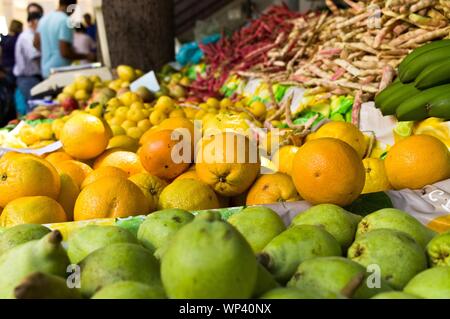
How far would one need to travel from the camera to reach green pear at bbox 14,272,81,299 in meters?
0.75

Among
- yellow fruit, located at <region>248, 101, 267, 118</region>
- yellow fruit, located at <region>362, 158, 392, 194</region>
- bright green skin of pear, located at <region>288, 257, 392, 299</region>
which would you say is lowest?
yellow fruit, located at <region>248, 101, 267, 118</region>

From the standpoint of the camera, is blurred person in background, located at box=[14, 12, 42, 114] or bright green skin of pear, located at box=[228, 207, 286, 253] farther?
blurred person in background, located at box=[14, 12, 42, 114]

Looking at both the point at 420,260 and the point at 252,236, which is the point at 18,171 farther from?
the point at 420,260

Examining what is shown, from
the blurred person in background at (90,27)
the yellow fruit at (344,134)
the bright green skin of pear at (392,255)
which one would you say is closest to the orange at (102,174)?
the yellow fruit at (344,134)

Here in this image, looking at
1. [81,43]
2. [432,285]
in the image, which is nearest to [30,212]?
[432,285]

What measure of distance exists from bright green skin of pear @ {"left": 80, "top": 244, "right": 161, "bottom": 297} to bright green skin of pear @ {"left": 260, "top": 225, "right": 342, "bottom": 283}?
0.22m

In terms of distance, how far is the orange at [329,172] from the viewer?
153cm

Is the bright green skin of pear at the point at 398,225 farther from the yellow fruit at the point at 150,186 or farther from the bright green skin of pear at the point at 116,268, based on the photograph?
the yellow fruit at the point at 150,186

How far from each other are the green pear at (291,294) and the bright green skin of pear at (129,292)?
0.17 metres

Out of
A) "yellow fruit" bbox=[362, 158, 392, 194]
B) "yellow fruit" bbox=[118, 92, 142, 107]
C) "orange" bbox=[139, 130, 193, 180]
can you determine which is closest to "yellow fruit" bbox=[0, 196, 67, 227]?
"orange" bbox=[139, 130, 193, 180]

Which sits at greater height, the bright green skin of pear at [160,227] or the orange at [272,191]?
the bright green skin of pear at [160,227]

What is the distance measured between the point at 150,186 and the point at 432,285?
3.86ft

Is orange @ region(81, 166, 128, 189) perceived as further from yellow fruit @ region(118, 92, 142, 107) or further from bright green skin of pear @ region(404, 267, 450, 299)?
yellow fruit @ region(118, 92, 142, 107)

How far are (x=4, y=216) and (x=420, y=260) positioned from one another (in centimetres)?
123
